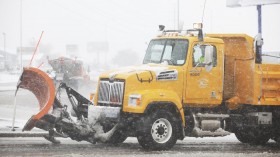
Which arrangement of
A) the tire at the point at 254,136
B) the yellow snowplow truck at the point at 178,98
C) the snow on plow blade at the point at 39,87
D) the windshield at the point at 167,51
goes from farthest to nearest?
the tire at the point at 254,136 < the windshield at the point at 167,51 < the yellow snowplow truck at the point at 178,98 < the snow on plow blade at the point at 39,87

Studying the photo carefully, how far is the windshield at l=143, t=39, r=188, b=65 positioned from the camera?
39.1 ft

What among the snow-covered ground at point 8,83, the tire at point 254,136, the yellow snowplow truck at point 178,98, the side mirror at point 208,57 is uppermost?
the side mirror at point 208,57

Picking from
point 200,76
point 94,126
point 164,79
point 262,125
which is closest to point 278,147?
point 262,125

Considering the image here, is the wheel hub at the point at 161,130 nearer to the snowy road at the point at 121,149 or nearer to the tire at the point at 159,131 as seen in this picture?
the tire at the point at 159,131

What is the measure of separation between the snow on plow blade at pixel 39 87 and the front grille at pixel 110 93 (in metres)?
1.17

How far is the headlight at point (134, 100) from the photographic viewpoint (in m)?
10.9

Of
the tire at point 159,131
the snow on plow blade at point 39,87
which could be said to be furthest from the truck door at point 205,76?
the snow on plow blade at point 39,87

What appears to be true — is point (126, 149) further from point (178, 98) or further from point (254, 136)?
point (254, 136)

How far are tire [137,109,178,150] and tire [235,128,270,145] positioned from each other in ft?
9.66

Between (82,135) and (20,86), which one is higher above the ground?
(20,86)

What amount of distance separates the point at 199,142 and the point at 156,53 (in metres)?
2.63

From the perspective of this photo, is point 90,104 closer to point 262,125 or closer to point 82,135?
point 82,135

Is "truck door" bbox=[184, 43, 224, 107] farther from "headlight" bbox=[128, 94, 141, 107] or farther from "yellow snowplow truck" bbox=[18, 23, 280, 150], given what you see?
"headlight" bbox=[128, 94, 141, 107]

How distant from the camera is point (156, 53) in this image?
1245cm
